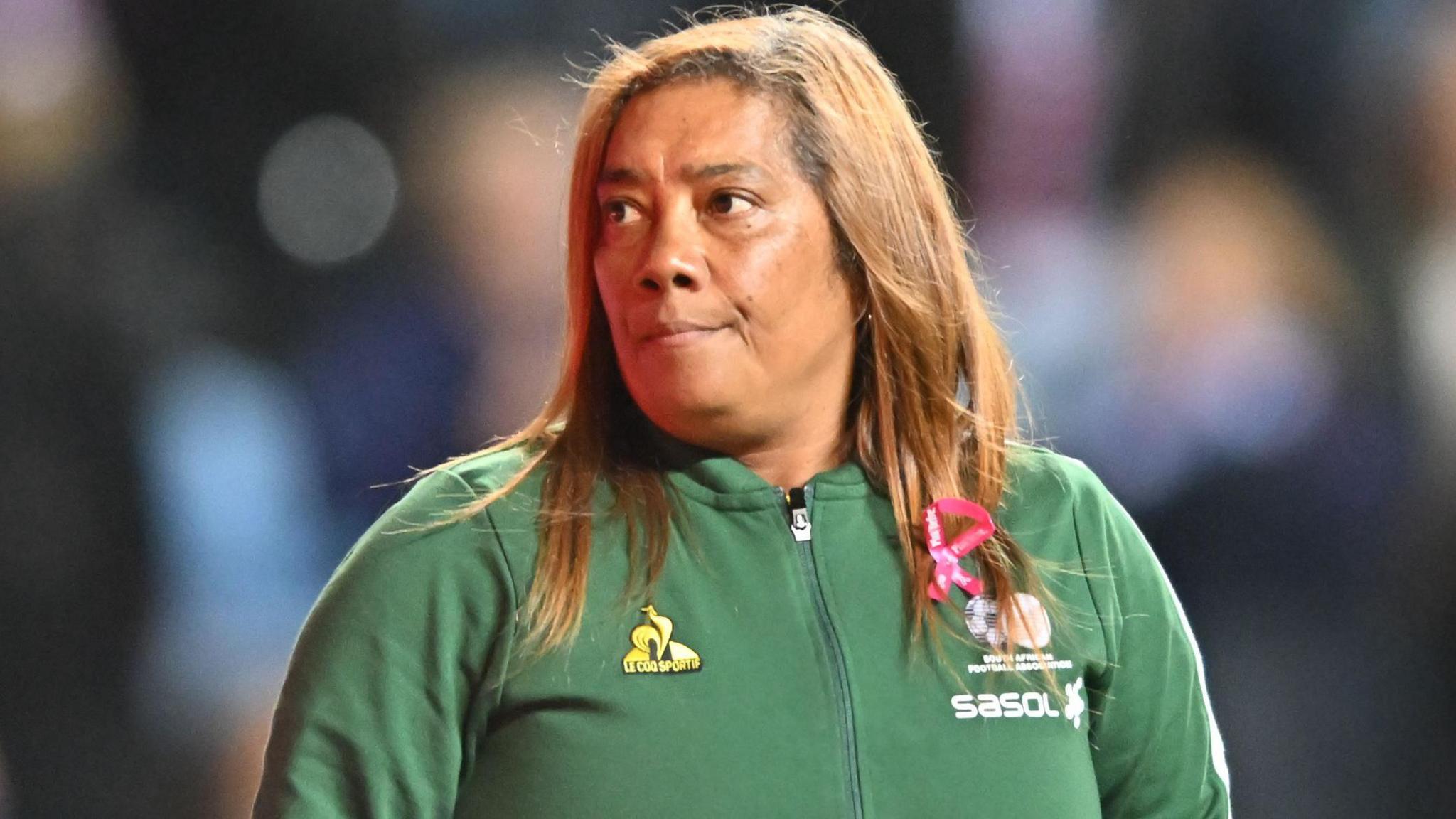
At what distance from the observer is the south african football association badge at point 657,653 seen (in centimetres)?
127

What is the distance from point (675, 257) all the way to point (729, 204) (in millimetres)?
73

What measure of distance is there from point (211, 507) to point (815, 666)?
3.62ft

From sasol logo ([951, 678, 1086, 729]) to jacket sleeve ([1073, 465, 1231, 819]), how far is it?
0.21 feet

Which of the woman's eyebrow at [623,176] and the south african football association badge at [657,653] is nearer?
the south african football association badge at [657,653]

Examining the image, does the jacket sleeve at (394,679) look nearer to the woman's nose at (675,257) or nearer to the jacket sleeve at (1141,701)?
the woman's nose at (675,257)

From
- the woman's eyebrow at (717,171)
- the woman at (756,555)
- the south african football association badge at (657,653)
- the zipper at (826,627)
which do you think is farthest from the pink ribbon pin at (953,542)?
the woman's eyebrow at (717,171)

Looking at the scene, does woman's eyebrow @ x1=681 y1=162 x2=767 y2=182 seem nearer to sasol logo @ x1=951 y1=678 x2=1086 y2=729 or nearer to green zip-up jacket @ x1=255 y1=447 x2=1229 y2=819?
green zip-up jacket @ x1=255 y1=447 x2=1229 y2=819

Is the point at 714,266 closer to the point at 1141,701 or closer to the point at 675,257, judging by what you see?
the point at 675,257

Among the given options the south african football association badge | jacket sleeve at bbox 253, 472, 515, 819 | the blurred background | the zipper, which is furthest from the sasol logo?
the blurred background

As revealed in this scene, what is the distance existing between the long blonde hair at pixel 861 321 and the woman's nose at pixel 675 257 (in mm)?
120

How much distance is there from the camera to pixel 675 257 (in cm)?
134

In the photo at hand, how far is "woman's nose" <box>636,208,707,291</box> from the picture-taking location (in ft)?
4.39

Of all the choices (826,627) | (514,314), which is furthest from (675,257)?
(514,314)

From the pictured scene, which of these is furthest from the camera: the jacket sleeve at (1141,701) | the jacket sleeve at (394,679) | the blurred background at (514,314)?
the blurred background at (514,314)
